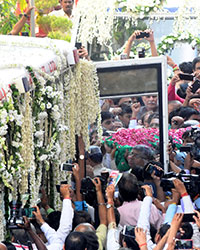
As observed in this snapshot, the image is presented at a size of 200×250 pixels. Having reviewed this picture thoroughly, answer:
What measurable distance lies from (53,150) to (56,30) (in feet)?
14.8

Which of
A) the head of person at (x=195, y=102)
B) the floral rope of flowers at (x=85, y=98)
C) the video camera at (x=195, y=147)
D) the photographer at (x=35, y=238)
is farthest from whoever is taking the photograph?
the head of person at (x=195, y=102)

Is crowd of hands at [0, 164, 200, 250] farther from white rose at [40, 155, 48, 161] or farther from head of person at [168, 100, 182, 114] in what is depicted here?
head of person at [168, 100, 182, 114]

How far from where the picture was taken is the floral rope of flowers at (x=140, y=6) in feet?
33.1

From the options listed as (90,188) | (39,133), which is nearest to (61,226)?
(90,188)

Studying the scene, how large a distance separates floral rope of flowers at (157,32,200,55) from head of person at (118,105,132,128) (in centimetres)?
157

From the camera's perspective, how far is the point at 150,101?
27.2 feet

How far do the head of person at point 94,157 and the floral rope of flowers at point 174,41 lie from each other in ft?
10.2

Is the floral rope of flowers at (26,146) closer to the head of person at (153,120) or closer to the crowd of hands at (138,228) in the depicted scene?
the crowd of hands at (138,228)

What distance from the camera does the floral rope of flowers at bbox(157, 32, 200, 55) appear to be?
418 inches

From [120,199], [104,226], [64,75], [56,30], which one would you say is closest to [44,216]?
[104,226]

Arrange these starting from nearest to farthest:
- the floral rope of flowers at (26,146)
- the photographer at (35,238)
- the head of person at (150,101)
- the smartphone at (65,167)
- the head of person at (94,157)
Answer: the floral rope of flowers at (26,146) → the photographer at (35,238) → the smartphone at (65,167) → the head of person at (94,157) → the head of person at (150,101)

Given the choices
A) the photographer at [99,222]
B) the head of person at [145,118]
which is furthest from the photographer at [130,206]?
the head of person at [145,118]

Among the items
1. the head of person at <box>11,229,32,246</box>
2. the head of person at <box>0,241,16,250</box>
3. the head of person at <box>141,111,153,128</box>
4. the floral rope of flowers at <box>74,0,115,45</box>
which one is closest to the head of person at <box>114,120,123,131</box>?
the head of person at <box>141,111,153,128</box>

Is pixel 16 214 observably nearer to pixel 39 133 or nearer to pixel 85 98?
pixel 39 133
